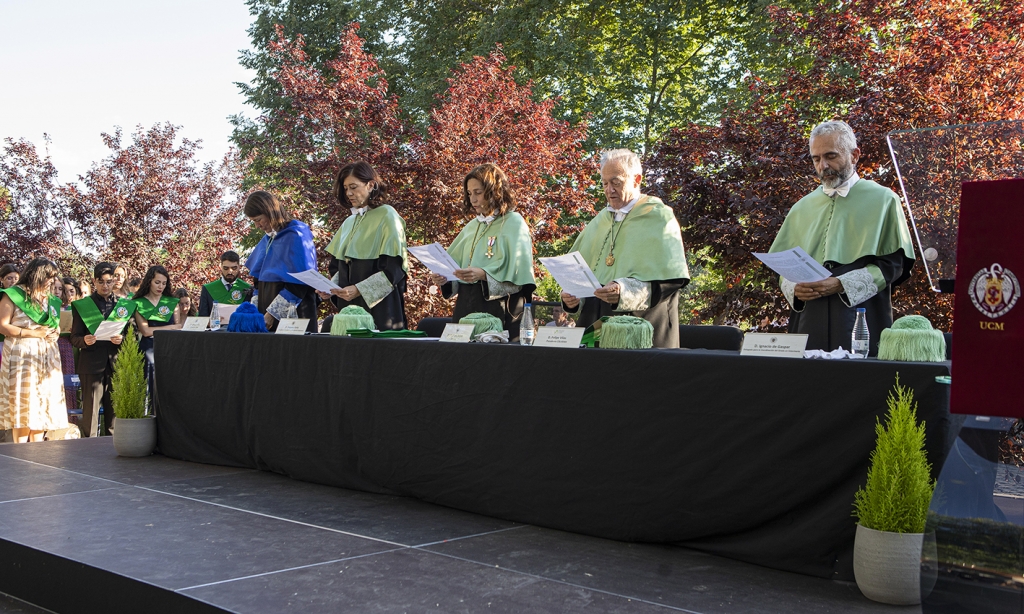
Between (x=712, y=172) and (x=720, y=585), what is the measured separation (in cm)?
516

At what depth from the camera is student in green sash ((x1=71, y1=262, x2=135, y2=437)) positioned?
7882 mm

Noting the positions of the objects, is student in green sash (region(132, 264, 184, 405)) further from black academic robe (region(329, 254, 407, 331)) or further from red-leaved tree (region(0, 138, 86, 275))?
red-leaved tree (region(0, 138, 86, 275))

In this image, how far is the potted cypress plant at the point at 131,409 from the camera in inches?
230

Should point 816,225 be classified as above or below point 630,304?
above

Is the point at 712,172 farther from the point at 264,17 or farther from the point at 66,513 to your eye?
the point at 264,17

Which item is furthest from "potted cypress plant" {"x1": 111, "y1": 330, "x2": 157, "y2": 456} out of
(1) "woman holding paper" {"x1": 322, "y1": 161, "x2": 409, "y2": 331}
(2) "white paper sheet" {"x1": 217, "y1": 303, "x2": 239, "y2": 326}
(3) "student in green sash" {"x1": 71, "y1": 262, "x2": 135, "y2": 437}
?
(3) "student in green sash" {"x1": 71, "y1": 262, "x2": 135, "y2": 437}

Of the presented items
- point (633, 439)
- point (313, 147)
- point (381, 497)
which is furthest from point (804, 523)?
point (313, 147)

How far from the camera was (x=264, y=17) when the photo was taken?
19703 mm

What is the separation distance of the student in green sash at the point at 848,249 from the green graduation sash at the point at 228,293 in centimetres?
517

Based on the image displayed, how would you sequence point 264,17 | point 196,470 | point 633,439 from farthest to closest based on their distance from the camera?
1. point 264,17
2. point 196,470
3. point 633,439

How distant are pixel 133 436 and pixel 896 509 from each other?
4.69 metres

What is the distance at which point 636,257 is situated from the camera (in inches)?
179

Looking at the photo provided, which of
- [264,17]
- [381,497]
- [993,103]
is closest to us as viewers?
[381,497]

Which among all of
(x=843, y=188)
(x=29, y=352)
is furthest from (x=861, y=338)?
(x=29, y=352)
